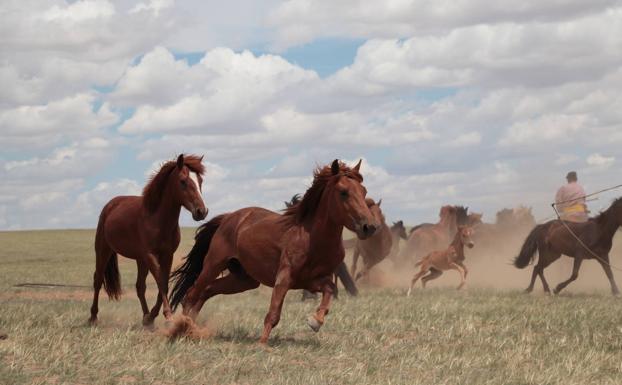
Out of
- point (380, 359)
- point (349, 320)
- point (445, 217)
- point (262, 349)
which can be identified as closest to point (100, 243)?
point (349, 320)

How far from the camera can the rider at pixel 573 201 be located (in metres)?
21.5

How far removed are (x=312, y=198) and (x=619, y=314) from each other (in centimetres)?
573

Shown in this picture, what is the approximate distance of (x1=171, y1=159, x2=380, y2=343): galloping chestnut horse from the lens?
9188 mm

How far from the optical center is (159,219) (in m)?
11.2

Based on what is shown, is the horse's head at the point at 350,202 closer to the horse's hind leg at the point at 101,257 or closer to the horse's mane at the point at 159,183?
the horse's mane at the point at 159,183

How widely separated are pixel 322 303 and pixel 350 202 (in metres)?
1.02

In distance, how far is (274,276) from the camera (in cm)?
977

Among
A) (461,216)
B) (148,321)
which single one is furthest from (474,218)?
(148,321)

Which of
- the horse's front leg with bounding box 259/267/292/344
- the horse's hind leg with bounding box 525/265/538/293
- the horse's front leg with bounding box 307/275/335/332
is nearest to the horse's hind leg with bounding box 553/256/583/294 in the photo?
the horse's hind leg with bounding box 525/265/538/293

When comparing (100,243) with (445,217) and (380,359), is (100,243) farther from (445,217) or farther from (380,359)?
(445,217)

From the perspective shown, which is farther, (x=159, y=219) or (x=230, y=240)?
(x=159, y=219)

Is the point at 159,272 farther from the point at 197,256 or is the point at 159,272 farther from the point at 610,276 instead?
the point at 610,276

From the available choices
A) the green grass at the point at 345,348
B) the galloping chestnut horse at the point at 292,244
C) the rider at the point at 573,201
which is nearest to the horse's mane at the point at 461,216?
the rider at the point at 573,201

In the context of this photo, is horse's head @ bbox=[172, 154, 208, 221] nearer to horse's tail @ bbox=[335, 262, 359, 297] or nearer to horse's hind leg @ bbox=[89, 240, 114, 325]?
horse's hind leg @ bbox=[89, 240, 114, 325]
